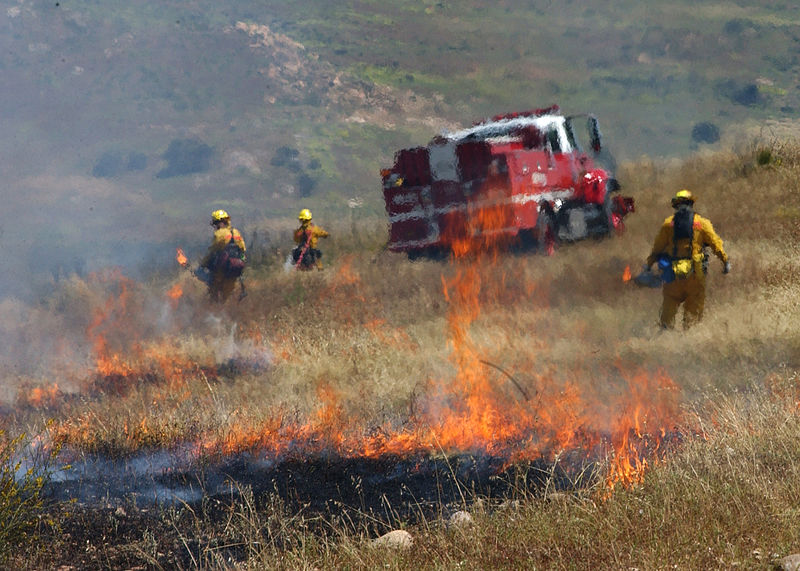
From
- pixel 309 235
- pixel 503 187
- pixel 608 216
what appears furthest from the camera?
pixel 309 235

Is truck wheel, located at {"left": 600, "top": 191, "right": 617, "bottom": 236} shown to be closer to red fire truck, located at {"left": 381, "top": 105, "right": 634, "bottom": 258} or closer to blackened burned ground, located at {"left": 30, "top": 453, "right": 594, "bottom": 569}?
red fire truck, located at {"left": 381, "top": 105, "right": 634, "bottom": 258}

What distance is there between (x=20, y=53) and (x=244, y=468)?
231 feet

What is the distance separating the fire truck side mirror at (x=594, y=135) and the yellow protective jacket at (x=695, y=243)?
11.8 ft

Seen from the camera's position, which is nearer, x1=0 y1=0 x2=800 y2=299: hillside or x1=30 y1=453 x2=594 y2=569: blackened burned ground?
x1=30 y1=453 x2=594 y2=569: blackened burned ground

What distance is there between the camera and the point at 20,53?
7362 centimetres

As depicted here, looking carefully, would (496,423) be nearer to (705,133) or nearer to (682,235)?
(682,235)

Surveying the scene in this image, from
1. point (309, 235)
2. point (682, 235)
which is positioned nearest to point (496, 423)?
point (682, 235)

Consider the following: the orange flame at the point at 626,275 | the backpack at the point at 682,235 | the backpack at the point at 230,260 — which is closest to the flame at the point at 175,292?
the backpack at the point at 230,260

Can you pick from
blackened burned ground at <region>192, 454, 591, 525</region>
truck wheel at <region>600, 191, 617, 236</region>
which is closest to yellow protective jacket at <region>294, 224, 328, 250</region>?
truck wheel at <region>600, 191, 617, 236</region>

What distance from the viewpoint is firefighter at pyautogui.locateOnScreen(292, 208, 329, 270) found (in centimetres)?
1633

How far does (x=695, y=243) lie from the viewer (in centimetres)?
1119

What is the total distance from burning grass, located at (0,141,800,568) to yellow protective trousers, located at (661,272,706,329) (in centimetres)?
34

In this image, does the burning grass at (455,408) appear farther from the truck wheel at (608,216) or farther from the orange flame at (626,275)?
the truck wheel at (608,216)

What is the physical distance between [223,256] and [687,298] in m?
6.85
